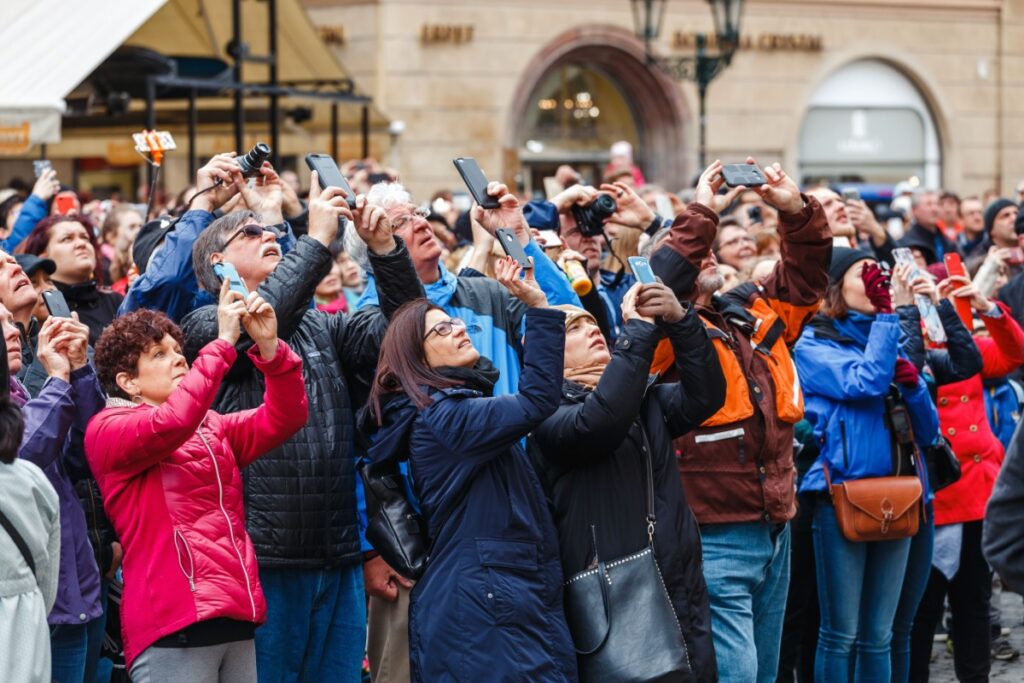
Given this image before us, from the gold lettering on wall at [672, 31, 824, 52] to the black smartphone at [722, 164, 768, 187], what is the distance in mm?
19436

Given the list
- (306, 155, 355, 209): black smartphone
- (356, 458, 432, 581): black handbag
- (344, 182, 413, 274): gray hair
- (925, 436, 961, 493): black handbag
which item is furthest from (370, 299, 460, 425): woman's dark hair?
(925, 436, 961, 493): black handbag

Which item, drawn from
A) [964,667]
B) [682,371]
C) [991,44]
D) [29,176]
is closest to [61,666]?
[682,371]

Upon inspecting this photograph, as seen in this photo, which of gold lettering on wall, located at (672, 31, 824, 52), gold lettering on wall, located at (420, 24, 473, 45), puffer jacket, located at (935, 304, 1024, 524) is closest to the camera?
puffer jacket, located at (935, 304, 1024, 524)

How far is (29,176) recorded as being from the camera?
22516mm

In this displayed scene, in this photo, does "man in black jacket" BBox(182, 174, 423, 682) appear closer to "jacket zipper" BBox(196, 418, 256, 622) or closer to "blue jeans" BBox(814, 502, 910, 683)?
"jacket zipper" BBox(196, 418, 256, 622)

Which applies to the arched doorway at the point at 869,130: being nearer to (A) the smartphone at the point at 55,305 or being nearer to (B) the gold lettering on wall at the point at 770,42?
(B) the gold lettering on wall at the point at 770,42

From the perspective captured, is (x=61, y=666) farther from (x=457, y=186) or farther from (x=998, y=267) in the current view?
(x=457, y=186)

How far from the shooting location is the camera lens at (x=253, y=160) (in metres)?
5.78

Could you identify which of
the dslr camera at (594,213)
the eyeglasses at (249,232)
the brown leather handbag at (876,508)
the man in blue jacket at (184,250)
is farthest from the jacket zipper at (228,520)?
the brown leather handbag at (876,508)

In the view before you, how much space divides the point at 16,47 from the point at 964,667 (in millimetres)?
8217

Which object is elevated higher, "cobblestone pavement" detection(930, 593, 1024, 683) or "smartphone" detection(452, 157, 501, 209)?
"smartphone" detection(452, 157, 501, 209)

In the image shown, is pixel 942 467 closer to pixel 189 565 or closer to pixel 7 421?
pixel 189 565

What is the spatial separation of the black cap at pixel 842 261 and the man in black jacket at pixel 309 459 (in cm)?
215

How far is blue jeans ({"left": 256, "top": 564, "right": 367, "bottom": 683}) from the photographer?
5.46 metres
